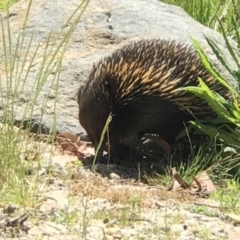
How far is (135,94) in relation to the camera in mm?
5633

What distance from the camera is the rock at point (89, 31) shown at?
20.4 feet

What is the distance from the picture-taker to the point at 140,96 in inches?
222

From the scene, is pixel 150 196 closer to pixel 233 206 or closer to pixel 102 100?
pixel 233 206

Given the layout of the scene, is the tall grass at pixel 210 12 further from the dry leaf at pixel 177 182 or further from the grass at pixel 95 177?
the dry leaf at pixel 177 182

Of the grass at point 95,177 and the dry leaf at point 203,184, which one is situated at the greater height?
the grass at point 95,177

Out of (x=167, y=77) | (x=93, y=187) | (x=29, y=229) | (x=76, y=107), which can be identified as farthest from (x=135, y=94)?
(x=29, y=229)

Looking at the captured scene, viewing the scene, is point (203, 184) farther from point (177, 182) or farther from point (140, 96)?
point (140, 96)

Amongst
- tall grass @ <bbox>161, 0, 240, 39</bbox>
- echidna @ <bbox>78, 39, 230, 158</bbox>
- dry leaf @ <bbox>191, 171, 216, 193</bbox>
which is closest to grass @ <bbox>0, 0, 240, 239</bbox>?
dry leaf @ <bbox>191, 171, 216, 193</bbox>

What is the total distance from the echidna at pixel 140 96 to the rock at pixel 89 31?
0.50m

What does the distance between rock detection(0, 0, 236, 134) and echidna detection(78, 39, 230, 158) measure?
50 cm

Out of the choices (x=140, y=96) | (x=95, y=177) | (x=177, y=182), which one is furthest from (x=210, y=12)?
(x=95, y=177)

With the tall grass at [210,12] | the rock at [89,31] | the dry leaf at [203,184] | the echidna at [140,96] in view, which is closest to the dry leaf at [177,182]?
the dry leaf at [203,184]

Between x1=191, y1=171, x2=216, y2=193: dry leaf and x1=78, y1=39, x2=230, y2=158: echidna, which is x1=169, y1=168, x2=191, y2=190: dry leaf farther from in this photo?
x1=78, y1=39, x2=230, y2=158: echidna

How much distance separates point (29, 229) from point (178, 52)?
2621 millimetres
